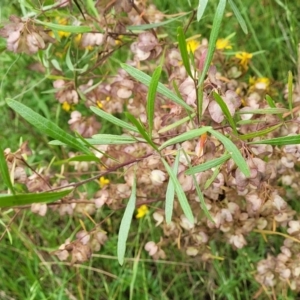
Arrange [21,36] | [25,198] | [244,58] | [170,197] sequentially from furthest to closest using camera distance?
1. [244,58]
2. [21,36]
3. [170,197]
4. [25,198]

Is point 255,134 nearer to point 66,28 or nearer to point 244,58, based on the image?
point 66,28

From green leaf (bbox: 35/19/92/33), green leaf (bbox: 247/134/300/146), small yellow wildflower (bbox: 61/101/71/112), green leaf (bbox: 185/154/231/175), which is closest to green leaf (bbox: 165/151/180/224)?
green leaf (bbox: 185/154/231/175)

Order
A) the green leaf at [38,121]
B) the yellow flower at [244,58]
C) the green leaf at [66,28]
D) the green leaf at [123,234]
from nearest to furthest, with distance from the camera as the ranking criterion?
the green leaf at [38,121] < the green leaf at [123,234] < the green leaf at [66,28] < the yellow flower at [244,58]

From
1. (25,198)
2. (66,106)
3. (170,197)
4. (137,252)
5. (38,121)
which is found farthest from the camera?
(66,106)

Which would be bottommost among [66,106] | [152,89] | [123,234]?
[66,106]

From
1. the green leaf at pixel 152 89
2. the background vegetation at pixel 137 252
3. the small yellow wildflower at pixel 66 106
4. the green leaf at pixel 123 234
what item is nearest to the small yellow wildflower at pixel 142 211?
the background vegetation at pixel 137 252

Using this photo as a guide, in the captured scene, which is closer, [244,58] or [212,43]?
[212,43]

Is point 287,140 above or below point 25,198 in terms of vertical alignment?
below

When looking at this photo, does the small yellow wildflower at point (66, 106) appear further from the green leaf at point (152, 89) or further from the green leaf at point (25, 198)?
the green leaf at point (25, 198)

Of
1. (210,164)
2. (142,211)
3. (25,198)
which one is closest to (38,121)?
(25,198)

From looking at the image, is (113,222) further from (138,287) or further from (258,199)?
(258,199)

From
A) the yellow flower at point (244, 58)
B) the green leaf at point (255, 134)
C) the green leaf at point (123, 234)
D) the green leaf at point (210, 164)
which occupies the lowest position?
the yellow flower at point (244, 58)
